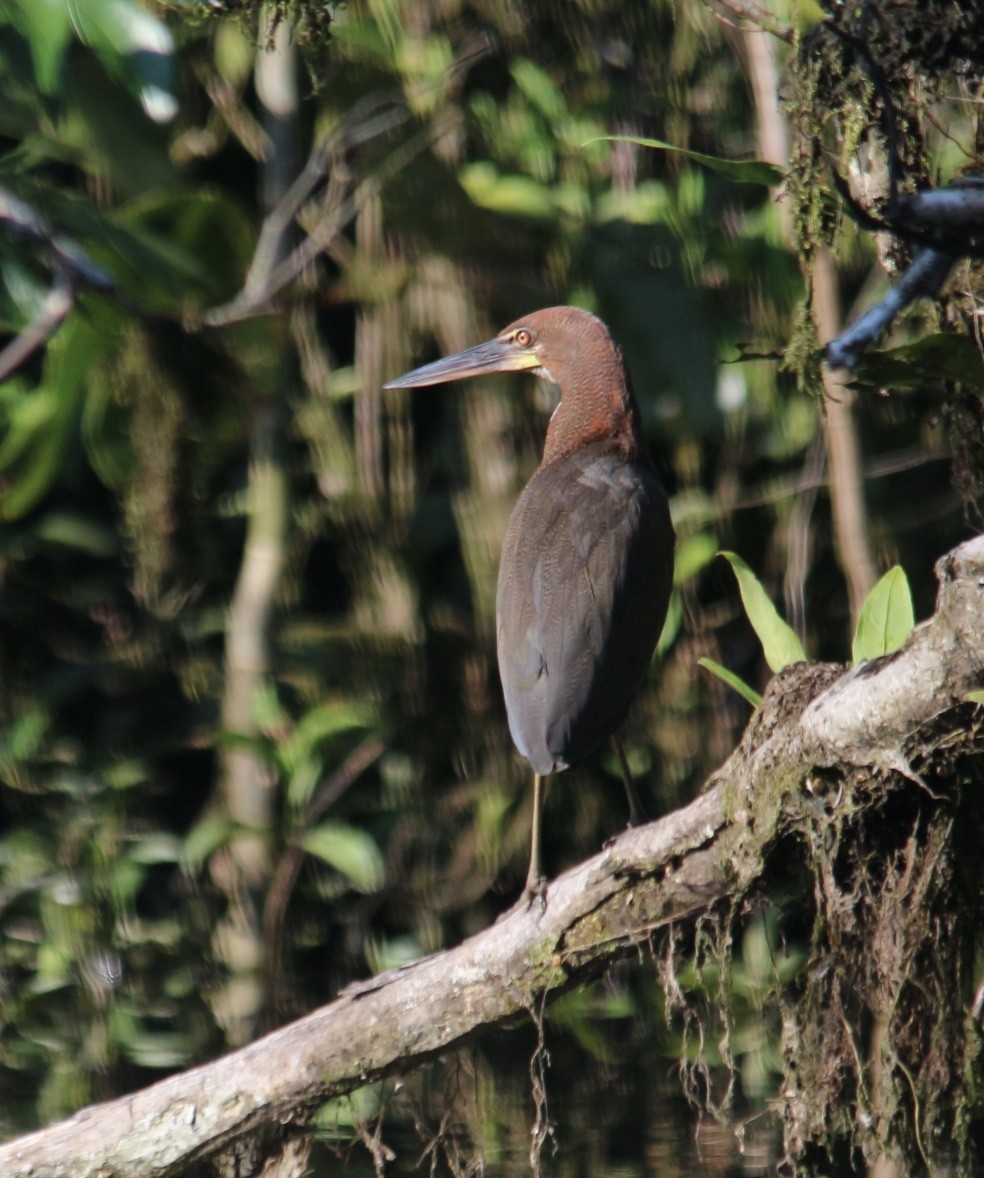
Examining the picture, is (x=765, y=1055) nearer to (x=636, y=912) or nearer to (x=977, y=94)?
(x=636, y=912)

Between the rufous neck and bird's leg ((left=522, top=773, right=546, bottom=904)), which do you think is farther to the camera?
the rufous neck

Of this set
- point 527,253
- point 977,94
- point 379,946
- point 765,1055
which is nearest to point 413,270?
point 527,253

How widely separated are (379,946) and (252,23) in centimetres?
345

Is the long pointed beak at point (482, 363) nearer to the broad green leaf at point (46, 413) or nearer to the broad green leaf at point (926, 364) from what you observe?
the broad green leaf at point (46, 413)

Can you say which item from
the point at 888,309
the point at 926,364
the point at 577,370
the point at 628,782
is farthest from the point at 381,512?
the point at 888,309

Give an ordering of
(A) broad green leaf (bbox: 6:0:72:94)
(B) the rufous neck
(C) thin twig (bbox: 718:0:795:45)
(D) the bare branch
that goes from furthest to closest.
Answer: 1. (B) the rufous neck
2. (A) broad green leaf (bbox: 6:0:72:94)
3. (C) thin twig (bbox: 718:0:795:45)
4. (D) the bare branch

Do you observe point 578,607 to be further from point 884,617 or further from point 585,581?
point 884,617

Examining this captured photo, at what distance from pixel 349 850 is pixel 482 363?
6.06ft

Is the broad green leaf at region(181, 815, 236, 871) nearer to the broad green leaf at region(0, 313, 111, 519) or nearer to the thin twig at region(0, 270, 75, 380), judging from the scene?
the broad green leaf at region(0, 313, 111, 519)

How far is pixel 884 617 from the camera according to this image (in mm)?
2508

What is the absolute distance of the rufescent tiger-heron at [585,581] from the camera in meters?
3.07

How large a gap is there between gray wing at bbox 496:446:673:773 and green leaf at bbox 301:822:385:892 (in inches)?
74.8

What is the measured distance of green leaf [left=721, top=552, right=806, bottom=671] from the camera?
8.66ft

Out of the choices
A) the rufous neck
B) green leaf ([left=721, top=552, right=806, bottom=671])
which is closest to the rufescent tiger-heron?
the rufous neck
